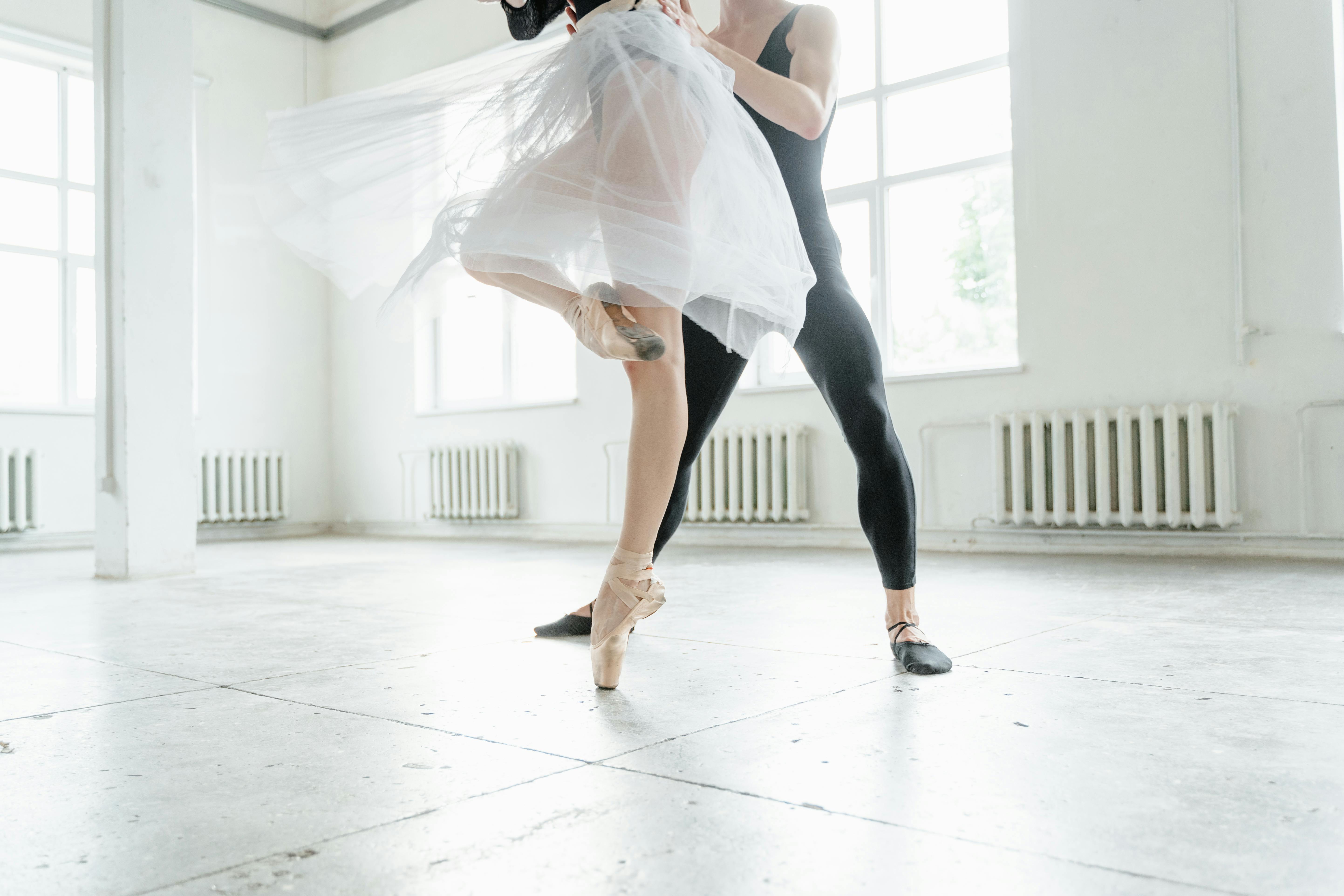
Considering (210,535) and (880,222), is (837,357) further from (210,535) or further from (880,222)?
(210,535)

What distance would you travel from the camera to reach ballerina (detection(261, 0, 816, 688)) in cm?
147

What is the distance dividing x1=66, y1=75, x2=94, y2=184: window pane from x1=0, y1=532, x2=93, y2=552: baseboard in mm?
2232

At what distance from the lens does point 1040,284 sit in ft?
14.9

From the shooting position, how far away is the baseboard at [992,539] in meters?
3.95

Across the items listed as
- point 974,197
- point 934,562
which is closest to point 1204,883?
point 934,562

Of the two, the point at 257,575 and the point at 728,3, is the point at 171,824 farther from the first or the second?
the point at 257,575

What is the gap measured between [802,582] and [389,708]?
204 centimetres

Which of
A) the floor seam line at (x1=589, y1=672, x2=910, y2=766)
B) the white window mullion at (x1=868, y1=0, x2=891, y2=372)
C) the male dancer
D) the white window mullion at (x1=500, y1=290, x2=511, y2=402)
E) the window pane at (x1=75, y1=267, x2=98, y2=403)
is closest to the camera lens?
the floor seam line at (x1=589, y1=672, x2=910, y2=766)

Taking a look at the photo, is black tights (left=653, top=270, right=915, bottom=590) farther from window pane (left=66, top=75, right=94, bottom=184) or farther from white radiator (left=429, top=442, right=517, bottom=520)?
window pane (left=66, top=75, right=94, bottom=184)

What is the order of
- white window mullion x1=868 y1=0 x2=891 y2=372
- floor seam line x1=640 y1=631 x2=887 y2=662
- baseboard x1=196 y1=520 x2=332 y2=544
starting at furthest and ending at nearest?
baseboard x1=196 y1=520 x2=332 y2=544 < white window mullion x1=868 y1=0 x2=891 y2=372 < floor seam line x1=640 y1=631 x2=887 y2=662

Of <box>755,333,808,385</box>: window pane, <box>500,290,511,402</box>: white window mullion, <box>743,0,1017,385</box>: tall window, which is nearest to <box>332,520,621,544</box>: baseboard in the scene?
<box>500,290,511,402</box>: white window mullion

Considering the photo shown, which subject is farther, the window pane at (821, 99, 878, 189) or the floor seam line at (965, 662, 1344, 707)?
the window pane at (821, 99, 878, 189)

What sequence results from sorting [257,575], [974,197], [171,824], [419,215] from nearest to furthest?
[171,824] → [419,215] → [257,575] → [974,197]

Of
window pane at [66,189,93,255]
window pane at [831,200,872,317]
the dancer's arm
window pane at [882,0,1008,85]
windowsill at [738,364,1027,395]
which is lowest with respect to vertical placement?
windowsill at [738,364,1027,395]
